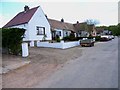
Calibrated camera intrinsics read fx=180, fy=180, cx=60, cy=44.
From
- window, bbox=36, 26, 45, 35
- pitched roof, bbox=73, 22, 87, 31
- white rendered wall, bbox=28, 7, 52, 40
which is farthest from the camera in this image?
pitched roof, bbox=73, 22, 87, 31

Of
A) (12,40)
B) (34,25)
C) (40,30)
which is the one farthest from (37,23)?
(12,40)

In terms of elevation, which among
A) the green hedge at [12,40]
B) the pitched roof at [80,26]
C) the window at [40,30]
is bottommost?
the green hedge at [12,40]

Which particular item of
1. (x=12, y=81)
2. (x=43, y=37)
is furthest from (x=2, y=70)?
(x=43, y=37)

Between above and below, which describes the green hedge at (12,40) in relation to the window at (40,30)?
below

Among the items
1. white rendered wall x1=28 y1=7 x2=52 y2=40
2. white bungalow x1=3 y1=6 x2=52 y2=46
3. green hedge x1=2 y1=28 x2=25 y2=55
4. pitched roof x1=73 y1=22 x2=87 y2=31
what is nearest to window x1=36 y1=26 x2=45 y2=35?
white bungalow x1=3 y1=6 x2=52 y2=46

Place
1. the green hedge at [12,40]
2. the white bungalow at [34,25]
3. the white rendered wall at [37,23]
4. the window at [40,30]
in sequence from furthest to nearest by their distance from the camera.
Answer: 1. the window at [40,30]
2. the white rendered wall at [37,23]
3. the white bungalow at [34,25]
4. the green hedge at [12,40]

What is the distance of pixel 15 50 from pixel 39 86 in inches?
370

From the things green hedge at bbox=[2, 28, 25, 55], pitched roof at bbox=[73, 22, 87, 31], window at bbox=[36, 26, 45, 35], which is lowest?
green hedge at bbox=[2, 28, 25, 55]

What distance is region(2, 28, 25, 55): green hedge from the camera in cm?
1602

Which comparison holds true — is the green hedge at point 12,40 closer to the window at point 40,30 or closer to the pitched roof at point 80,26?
the window at point 40,30

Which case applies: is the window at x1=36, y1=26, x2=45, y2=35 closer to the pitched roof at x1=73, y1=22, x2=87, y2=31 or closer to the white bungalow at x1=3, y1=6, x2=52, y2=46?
the white bungalow at x1=3, y1=6, x2=52, y2=46

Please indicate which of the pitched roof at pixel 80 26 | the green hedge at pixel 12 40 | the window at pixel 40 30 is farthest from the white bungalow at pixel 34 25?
the pitched roof at pixel 80 26

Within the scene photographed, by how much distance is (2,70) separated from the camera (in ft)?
36.5

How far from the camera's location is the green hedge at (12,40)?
1602 cm
